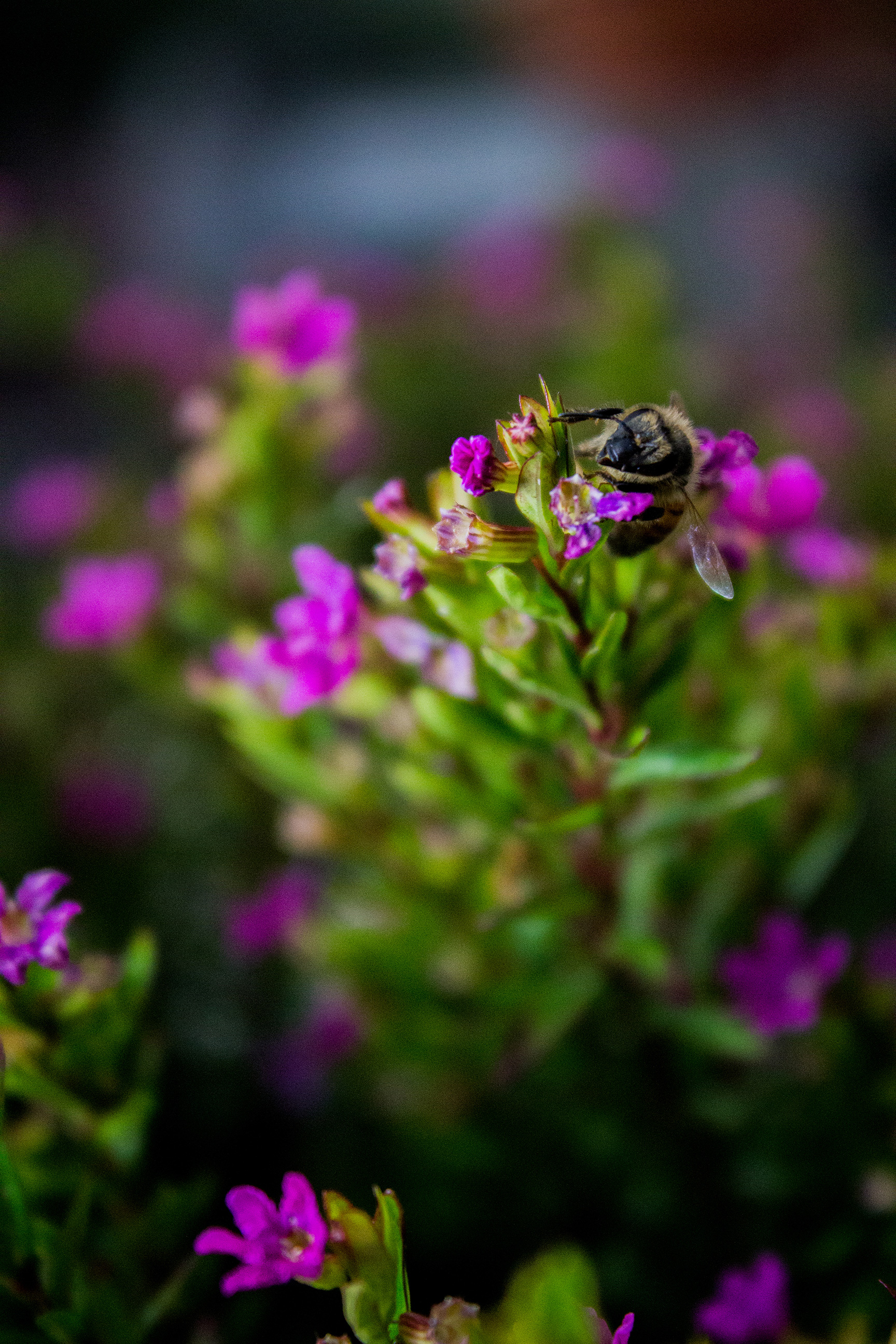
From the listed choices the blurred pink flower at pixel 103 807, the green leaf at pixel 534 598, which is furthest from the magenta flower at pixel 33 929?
the blurred pink flower at pixel 103 807

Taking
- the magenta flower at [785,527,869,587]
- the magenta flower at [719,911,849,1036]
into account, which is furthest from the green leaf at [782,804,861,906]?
the magenta flower at [785,527,869,587]

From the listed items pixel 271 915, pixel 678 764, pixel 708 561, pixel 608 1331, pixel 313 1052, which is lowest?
pixel 313 1052

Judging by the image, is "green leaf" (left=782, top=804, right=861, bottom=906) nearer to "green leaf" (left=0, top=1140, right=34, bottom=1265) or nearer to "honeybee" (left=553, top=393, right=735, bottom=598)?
"honeybee" (left=553, top=393, right=735, bottom=598)

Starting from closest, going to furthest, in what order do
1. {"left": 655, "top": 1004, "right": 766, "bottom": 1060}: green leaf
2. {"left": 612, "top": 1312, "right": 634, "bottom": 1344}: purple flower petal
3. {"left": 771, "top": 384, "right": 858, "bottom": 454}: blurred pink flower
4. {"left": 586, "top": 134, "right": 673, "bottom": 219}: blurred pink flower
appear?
{"left": 612, "top": 1312, "right": 634, "bottom": 1344}: purple flower petal
{"left": 655, "top": 1004, "right": 766, "bottom": 1060}: green leaf
{"left": 771, "top": 384, "right": 858, "bottom": 454}: blurred pink flower
{"left": 586, "top": 134, "right": 673, "bottom": 219}: blurred pink flower

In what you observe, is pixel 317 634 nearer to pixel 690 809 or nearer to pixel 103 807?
pixel 690 809

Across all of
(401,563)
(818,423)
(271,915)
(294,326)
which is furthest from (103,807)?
(818,423)

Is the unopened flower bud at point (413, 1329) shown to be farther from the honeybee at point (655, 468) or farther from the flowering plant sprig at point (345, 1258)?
the honeybee at point (655, 468)

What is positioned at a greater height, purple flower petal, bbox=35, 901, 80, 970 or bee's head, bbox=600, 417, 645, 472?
bee's head, bbox=600, 417, 645, 472
